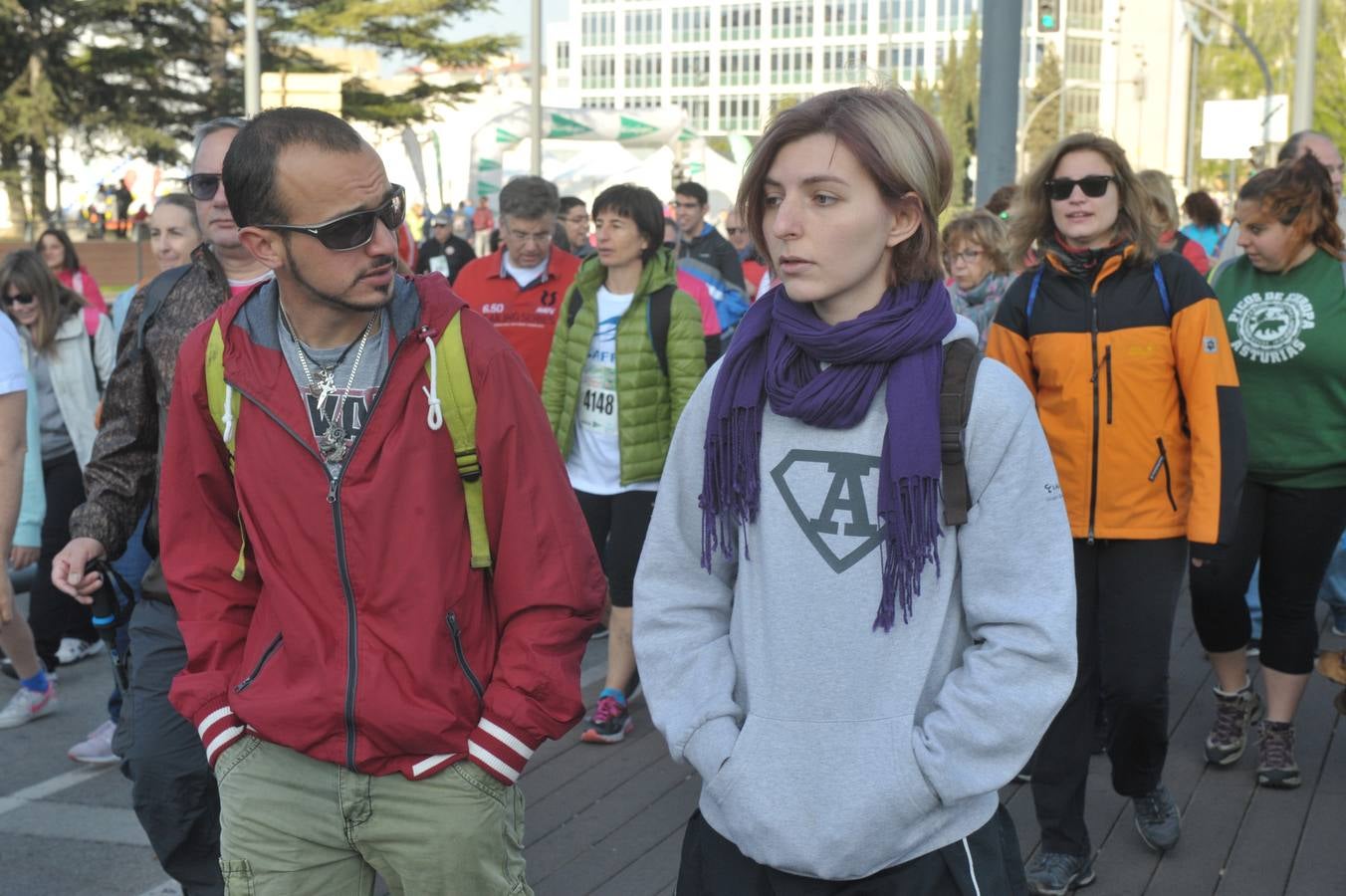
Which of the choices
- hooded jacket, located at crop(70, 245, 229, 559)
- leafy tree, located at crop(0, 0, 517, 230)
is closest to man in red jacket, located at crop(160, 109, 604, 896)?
hooded jacket, located at crop(70, 245, 229, 559)

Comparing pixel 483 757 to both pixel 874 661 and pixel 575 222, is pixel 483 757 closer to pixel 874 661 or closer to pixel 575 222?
pixel 874 661

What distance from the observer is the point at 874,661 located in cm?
244

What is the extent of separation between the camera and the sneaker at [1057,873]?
14.8ft

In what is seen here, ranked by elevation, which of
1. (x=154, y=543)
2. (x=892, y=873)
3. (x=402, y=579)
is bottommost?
(x=892, y=873)

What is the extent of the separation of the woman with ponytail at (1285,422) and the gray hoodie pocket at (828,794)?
3.27 m

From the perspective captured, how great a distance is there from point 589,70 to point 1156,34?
2110 inches

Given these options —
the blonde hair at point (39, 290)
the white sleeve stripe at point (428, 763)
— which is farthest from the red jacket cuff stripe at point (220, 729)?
the blonde hair at point (39, 290)

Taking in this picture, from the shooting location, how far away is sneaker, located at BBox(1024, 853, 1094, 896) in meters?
4.50

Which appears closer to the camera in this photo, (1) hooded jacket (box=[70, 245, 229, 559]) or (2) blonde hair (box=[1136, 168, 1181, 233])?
(1) hooded jacket (box=[70, 245, 229, 559])

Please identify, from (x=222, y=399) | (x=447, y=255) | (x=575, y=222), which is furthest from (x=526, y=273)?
(x=447, y=255)

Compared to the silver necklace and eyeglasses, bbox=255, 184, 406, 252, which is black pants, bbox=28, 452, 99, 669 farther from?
eyeglasses, bbox=255, 184, 406, 252

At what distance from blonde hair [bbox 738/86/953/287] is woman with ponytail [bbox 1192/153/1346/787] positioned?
3.20 metres

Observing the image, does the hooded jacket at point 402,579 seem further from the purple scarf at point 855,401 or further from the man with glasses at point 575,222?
the man with glasses at point 575,222

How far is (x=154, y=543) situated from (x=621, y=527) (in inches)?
112
